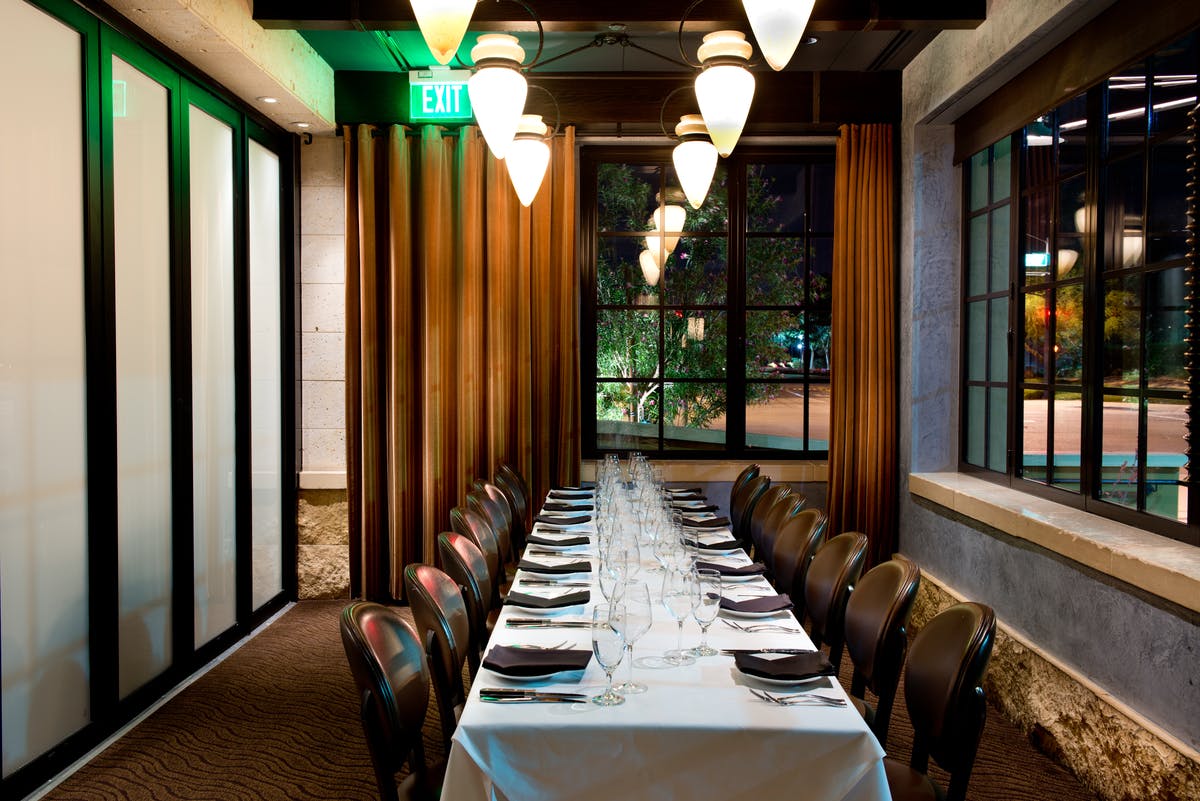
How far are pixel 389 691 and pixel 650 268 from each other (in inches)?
165

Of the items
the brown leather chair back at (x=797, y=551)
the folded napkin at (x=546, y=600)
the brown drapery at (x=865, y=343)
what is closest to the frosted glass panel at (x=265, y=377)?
the folded napkin at (x=546, y=600)

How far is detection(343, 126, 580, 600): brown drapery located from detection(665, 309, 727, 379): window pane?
28.0 inches

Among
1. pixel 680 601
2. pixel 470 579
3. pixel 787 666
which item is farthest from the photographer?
pixel 470 579

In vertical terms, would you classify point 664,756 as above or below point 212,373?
below

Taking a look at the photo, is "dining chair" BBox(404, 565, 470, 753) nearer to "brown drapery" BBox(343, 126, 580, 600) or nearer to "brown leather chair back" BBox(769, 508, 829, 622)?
"brown leather chair back" BBox(769, 508, 829, 622)

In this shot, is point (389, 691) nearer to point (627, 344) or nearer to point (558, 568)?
point (558, 568)

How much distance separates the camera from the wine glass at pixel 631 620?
6.88 feet

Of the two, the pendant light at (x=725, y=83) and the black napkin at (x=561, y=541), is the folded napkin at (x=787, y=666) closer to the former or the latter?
the black napkin at (x=561, y=541)

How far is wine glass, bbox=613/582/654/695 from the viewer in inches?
82.6

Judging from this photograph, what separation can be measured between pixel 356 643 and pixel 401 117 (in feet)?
13.6

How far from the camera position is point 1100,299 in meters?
3.67

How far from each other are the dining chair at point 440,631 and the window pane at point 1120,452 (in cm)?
257

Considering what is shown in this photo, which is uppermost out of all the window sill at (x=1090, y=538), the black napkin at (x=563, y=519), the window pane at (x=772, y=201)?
the window pane at (x=772, y=201)

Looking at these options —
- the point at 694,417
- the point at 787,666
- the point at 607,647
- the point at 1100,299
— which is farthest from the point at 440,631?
the point at 694,417
